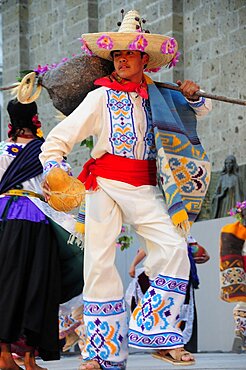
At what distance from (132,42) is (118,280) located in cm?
128

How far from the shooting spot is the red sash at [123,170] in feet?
19.3

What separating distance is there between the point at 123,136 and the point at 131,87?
0.93 ft

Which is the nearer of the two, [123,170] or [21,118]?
[123,170]

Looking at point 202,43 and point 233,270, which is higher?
point 202,43

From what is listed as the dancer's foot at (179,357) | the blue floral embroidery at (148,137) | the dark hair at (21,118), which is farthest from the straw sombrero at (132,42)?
the dancer's foot at (179,357)

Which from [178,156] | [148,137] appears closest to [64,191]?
[148,137]

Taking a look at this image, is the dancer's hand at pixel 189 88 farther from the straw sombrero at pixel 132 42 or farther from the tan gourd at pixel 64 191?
the tan gourd at pixel 64 191

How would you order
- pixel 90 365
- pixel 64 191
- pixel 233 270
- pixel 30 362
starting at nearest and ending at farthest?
pixel 64 191 → pixel 90 365 → pixel 30 362 → pixel 233 270

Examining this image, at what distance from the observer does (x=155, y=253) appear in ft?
18.9

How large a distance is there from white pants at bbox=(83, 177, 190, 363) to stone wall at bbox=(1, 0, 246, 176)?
8829 millimetres

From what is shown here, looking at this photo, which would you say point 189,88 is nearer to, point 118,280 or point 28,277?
point 118,280

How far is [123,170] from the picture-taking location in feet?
19.3

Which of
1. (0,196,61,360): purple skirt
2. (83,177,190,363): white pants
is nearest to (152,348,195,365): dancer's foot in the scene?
(83,177,190,363): white pants

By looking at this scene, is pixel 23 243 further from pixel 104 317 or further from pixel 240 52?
pixel 240 52
